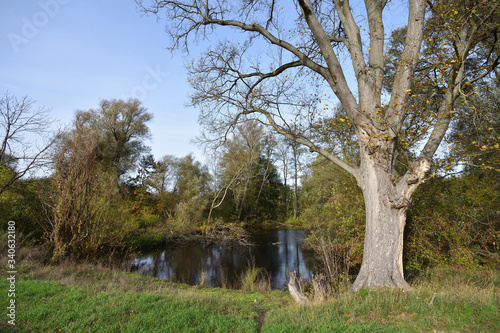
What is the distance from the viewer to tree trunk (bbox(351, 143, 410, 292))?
5.15m

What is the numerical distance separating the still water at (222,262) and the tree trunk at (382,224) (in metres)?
5.12

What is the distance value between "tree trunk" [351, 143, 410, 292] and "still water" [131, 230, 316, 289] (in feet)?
16.8

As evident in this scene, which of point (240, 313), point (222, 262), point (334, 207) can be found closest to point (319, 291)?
point (240, 313)

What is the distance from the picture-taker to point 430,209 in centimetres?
859

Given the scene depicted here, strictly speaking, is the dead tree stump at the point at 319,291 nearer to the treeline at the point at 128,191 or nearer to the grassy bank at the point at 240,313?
the grassy bank at the point at 240,313

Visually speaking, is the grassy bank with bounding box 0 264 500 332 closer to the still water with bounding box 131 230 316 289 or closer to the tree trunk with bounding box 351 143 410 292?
the tree trunk with bounding box 351 143 410 292

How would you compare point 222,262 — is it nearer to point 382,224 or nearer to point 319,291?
point 319,291

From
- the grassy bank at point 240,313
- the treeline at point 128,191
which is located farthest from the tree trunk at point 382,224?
the treeline at point 128,191

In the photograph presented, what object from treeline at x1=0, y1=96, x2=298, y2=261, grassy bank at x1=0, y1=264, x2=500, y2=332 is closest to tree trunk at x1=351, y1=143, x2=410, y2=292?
grassy bank at x1=0, y1=264, x2=500, y2=332

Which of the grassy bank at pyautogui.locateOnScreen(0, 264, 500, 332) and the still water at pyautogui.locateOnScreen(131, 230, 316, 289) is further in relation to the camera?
the still water at pyautogui.locateOnScreen(131, 230, 316, 289)

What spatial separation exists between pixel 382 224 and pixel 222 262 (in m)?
9.84

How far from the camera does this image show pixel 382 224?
17.5 ft

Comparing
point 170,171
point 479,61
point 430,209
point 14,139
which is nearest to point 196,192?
point 170,171

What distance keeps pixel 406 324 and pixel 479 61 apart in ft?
31.5
